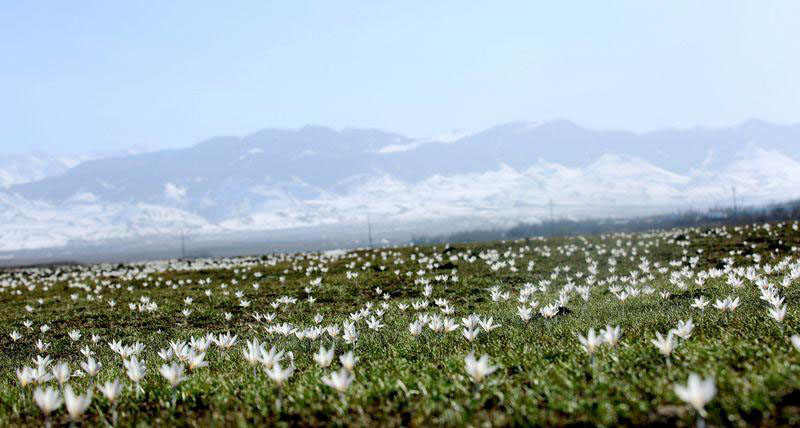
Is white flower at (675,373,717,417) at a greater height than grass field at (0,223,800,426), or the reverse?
white flower at (675,373,717,417)

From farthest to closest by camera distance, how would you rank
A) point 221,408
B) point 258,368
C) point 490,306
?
point 490,306 < point 258,368 < point 221,408

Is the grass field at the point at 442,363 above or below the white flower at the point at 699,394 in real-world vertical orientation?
below

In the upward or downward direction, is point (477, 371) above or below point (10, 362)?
above

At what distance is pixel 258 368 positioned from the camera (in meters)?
7.62

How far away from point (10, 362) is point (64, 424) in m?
6.81

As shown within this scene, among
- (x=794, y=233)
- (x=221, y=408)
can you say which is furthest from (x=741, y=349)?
(x=794, y=233)

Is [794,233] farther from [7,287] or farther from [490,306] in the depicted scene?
[7,287]

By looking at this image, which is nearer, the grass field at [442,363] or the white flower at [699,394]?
the white flower at [699,394]

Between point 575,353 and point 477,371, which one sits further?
point 575,353

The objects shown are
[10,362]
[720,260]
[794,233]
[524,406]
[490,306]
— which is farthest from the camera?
[794,233]

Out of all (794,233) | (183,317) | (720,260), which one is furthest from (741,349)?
(794,233)

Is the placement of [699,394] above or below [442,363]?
above

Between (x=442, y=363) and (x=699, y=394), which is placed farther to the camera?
(x=442, y=363)

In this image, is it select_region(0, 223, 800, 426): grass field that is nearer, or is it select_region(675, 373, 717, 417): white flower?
select_region(675, 373, 717, 417): white flower
